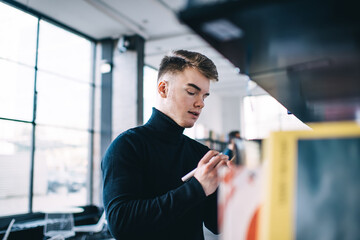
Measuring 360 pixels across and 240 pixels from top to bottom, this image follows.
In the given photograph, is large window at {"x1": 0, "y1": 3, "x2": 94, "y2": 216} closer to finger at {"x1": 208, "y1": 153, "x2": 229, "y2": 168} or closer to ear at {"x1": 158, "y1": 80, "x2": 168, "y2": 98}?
ear at {"x1": 158, "y1": 80, "x2": 168, "y2": 98}

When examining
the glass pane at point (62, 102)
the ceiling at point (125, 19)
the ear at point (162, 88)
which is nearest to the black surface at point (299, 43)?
the ear at point (162, 88)

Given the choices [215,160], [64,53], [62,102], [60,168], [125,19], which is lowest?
[60,168]

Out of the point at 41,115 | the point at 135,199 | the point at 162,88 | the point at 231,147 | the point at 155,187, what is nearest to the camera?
the point at 231,147

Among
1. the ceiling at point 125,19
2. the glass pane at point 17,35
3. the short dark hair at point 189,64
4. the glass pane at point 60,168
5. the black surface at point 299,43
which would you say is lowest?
the glass pane at point 60,168

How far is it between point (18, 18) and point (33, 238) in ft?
12.0

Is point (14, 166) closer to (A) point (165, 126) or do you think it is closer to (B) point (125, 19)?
(B) point (125, 19)

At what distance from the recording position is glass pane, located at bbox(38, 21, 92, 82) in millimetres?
6016

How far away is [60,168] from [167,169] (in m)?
5.67

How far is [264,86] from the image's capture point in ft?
2.82

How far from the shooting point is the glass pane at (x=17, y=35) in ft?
17.3

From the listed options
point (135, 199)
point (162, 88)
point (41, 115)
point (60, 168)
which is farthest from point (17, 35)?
point (135, 199)

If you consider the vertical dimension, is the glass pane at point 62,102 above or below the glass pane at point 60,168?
above

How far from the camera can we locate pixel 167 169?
117 cm

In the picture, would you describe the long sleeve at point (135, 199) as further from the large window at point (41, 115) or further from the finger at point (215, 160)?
the large window at point (41, 115)
